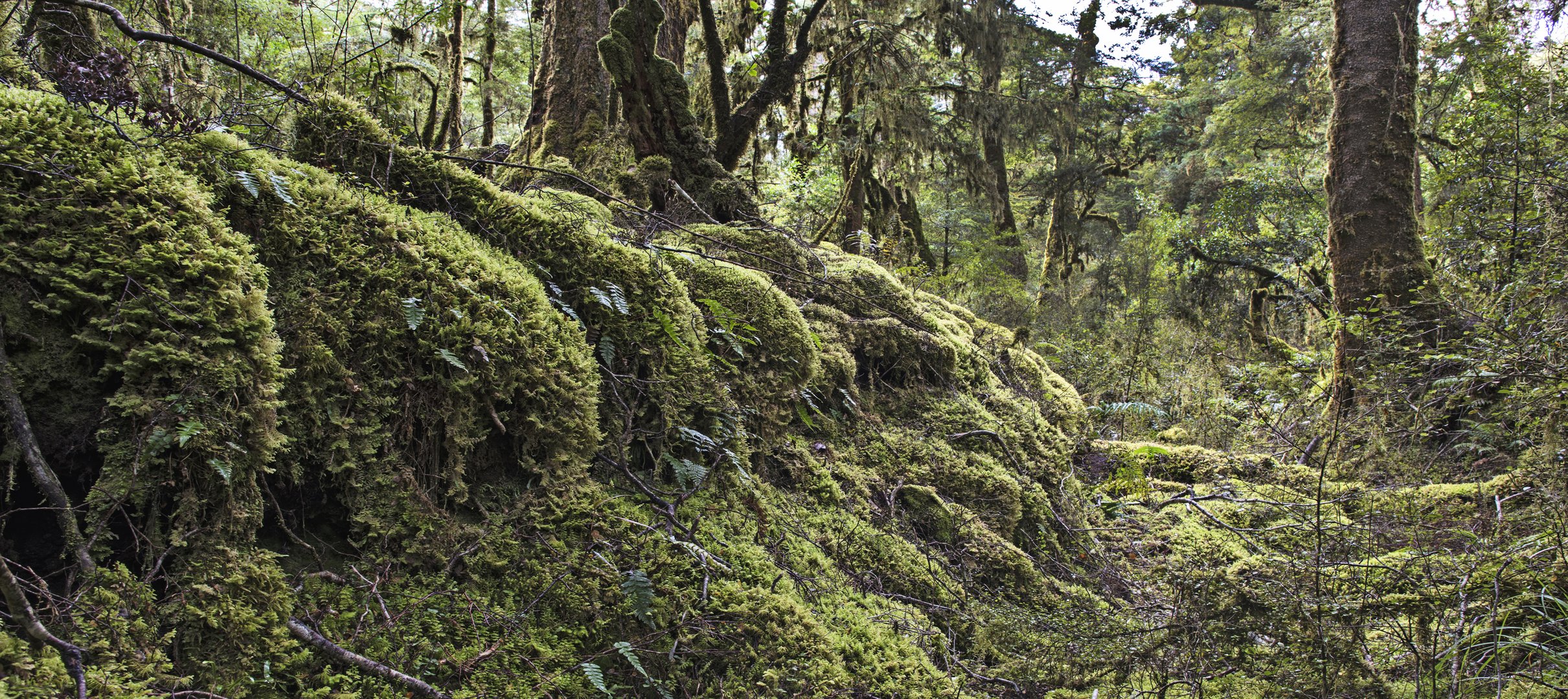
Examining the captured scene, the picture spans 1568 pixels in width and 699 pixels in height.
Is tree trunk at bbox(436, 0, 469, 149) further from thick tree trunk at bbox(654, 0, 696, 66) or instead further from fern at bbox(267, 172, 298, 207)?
fern at bbox(267, 172, 298, 207)

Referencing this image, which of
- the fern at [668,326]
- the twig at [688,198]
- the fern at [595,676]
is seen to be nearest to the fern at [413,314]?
the fern at [668,326]

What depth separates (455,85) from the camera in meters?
8.41

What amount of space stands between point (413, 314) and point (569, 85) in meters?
4.45

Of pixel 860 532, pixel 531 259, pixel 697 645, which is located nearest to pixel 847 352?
pixel 860 532

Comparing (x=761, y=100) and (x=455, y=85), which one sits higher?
(x=455, y=85)

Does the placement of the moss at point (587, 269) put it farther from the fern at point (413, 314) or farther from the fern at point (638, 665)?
the fern at point (638, 665)

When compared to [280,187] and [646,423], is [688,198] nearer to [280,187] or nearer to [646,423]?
[646,423]

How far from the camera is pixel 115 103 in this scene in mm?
2328

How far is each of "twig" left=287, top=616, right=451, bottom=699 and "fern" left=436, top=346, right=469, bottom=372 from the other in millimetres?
890

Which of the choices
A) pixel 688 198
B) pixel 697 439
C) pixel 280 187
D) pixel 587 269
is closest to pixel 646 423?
pixel 697 439

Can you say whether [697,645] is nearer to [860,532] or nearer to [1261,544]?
[860,532]

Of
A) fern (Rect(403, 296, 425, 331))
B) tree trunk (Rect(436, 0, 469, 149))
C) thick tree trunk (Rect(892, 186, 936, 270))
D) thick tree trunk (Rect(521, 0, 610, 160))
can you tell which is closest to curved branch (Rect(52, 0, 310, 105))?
fern (Rect(403, 296, 425, 331))

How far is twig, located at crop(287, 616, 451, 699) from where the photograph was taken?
1.98 metres

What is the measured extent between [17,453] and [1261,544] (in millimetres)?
6305
